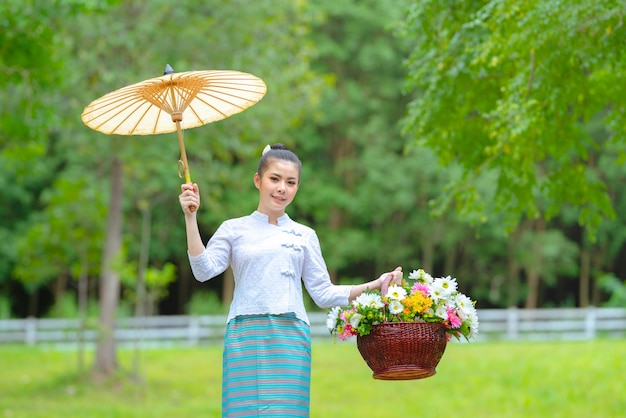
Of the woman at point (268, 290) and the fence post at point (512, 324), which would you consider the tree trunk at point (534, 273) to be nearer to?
the fence post at point (512, 324)

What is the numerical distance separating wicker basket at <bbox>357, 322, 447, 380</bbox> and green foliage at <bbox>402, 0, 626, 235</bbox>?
2.33 metres

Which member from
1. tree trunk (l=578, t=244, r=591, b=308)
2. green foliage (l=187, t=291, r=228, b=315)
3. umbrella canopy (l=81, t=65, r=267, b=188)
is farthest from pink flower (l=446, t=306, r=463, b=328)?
tree trunk (l=578, t=244, r=591, b=308)

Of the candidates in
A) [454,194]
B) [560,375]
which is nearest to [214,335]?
[560,375]

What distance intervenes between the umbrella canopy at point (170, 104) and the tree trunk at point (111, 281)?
10.2 metres

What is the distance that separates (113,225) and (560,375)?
6804mm

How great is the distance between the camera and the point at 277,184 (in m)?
4.30

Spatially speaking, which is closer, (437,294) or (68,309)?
(437,294)

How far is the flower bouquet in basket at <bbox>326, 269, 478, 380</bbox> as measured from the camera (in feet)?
13.5

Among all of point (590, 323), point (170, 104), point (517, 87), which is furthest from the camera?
point (590, 323)

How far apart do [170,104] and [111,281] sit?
11.1 metres

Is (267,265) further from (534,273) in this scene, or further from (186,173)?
(534,273)

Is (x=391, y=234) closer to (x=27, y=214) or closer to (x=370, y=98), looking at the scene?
(x=370, y=98)

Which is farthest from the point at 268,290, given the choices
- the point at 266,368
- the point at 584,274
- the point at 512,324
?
the point at 584,274

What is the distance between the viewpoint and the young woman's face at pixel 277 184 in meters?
4.30
